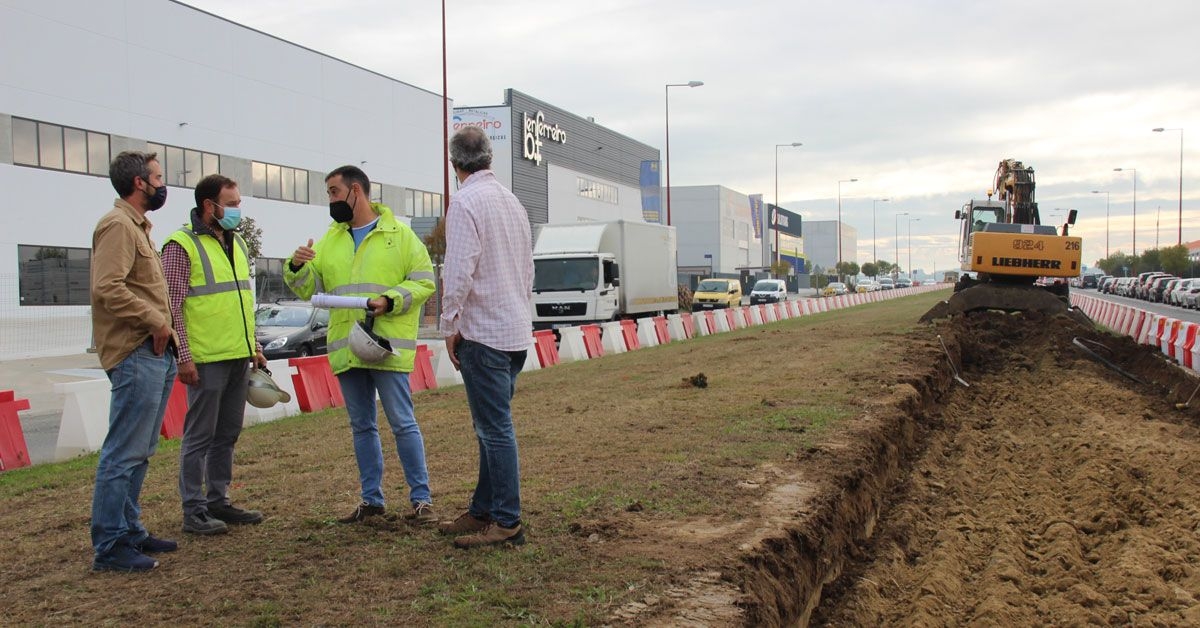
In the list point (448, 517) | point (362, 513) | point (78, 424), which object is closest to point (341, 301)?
point (362, 513)

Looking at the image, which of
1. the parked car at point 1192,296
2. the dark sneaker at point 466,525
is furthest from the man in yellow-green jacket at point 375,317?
the parked car at point 1192,296

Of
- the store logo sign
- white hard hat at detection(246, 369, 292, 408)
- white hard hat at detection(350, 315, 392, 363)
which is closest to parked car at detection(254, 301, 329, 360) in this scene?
white hard hat at detection(246, 369, 292, 408)

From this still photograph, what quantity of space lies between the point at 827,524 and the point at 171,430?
7.26 m

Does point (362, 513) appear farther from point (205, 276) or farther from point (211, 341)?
point (205, 276)

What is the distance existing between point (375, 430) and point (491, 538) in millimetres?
1087

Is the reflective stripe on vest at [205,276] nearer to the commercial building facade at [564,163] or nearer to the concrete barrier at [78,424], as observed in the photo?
the concrete barrier at [78,424]

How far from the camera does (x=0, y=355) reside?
78.1 ft

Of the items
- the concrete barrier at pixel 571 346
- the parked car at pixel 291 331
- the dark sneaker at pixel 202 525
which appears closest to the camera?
the dark sneaker at pixel 202 525

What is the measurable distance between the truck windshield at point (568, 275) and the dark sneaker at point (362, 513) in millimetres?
17179

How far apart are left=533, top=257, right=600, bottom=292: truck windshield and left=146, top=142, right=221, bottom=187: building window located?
46.7 feet

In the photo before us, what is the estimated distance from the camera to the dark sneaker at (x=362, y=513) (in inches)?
203

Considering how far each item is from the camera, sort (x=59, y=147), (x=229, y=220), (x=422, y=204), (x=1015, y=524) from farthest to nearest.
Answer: (x=422, y=204), (x=59, y=147), (x=1015, y=524), (x=229, y=220)

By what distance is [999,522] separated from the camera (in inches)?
258

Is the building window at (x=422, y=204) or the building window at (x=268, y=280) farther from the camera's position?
the building window at (x=422, y=204)
